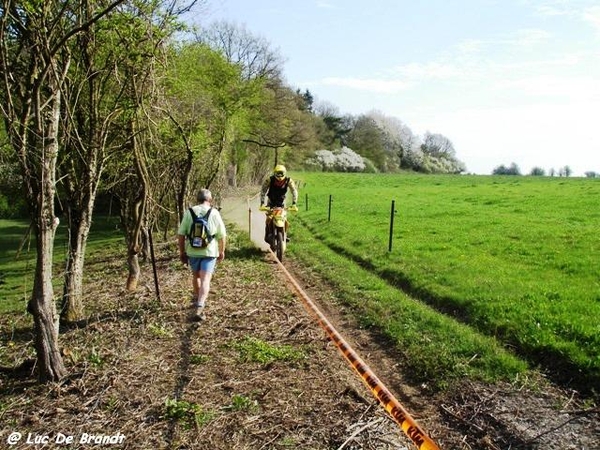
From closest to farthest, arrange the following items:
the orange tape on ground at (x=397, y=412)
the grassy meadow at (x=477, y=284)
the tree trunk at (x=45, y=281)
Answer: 1. the orange tape on ground at (x=397, y=412)
2. the tree trunk at (x=45, y=281)
3. the grassy meadow at (x=477, y=284)

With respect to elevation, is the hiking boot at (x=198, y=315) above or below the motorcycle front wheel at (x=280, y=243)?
below

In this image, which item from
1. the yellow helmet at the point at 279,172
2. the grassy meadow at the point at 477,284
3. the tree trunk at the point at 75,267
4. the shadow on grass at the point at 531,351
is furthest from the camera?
the yellow helmet at the point at 279,172

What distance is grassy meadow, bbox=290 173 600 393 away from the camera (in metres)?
6.54

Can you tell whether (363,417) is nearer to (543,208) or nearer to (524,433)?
(524,433)

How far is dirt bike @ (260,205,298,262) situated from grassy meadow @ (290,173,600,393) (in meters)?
0.94

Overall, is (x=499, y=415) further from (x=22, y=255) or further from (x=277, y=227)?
(x=22, y=255)

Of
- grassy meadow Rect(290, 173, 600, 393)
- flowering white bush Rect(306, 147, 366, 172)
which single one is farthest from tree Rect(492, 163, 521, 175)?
grassy meadow Rect(290, 173, 600, 393)

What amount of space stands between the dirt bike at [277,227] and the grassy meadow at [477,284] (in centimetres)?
94

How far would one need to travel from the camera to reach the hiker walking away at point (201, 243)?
776 cm

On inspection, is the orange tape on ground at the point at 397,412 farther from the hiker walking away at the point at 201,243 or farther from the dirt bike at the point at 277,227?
the dirt bike at the point at 277,227

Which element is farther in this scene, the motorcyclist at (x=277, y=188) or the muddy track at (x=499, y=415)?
the motorcyclist at (x=277, y=188)

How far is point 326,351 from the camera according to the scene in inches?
262

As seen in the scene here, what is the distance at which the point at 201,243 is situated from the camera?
772 cm

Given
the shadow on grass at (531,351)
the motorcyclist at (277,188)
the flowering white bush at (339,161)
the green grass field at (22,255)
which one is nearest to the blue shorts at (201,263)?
the green grass field at (22,255)
